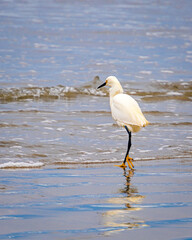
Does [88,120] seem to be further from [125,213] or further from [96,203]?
[125,213]

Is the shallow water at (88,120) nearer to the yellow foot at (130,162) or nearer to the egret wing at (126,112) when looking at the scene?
the yellow foot at (130,162)

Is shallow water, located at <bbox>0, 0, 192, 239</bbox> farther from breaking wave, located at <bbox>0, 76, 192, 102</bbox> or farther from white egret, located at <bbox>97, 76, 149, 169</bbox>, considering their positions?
white egret, located at <bbox>97, 76, 149, 169</bbox>

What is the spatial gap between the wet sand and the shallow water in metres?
0.01

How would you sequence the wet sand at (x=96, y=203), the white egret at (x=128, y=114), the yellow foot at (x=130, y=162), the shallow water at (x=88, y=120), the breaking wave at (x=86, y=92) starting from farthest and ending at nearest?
1. the breaking wave at (x=86, y=92)
2. the white egret at (x=128, y=114)
3. the yellow foot at (x=130, y=162)
4. the shallow water at (x=88, y=120)
5. the wet sand at (x=96, y=203)

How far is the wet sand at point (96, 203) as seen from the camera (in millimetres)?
4367

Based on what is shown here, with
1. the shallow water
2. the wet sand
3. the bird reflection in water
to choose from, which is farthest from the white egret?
the bird reflection in water

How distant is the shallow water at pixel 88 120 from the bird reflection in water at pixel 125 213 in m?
0.02

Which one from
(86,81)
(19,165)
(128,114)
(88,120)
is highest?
(86,81)

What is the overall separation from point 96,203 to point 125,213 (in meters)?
0.42

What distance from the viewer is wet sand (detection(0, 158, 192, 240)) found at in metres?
4.37

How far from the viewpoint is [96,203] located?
5141mm

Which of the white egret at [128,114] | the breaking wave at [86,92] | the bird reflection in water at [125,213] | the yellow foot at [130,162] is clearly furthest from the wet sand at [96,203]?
the breaking wave at [86,92]

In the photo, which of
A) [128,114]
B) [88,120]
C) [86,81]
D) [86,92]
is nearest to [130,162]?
[128,114]

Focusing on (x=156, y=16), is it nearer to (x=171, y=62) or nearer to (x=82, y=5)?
(x=82, y=5)
